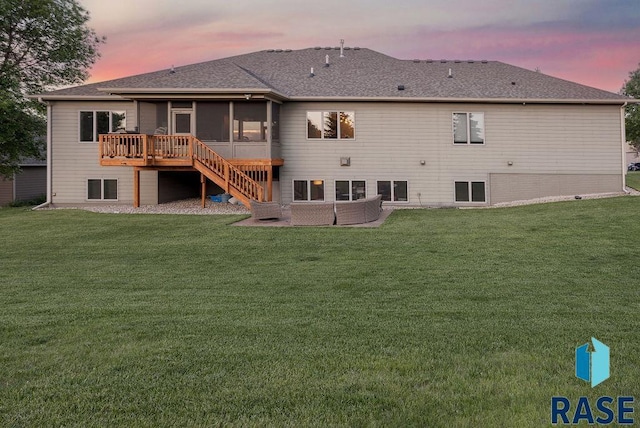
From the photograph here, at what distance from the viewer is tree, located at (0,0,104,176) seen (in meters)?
22.3

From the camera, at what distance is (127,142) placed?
16297 mm

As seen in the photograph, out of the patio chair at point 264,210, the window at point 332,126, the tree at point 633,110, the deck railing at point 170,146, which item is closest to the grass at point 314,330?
the patio chair at point 264,210

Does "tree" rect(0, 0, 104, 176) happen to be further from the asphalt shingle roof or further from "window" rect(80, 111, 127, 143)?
the asphalt shingle roof

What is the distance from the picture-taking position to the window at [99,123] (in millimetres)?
18469

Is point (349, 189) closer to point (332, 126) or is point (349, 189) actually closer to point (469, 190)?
point (332, 126)

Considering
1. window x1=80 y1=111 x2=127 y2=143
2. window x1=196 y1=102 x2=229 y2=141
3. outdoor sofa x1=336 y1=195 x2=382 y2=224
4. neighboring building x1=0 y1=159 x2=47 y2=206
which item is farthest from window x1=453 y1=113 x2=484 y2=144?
neighboring building x1=0 y1=159 x2=47 y2=206

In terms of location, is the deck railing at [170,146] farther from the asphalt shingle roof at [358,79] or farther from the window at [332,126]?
the window at [332,126]

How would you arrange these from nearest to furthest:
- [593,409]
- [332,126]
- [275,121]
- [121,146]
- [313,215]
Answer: [593,409], [313,215], [121,146], [275,121], [332,126]

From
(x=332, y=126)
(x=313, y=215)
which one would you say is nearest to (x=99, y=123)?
(x=332, y=126)

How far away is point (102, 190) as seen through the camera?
1875 centimetres

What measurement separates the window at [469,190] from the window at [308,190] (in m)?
5.41

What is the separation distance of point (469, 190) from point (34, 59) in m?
23.4

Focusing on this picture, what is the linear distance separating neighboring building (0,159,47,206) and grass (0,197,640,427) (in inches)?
852

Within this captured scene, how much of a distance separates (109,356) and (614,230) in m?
10.7
